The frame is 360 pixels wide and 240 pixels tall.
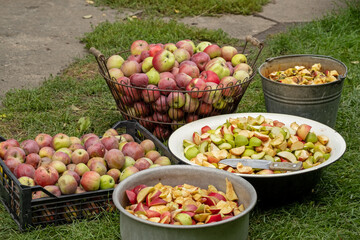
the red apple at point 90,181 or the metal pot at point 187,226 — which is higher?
the metal pot at point 187,226

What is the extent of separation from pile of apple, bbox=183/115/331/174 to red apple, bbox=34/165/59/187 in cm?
77

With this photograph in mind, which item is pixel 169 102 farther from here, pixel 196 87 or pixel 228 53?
pixel 228 53

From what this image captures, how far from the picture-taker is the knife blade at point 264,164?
2709 millimetres

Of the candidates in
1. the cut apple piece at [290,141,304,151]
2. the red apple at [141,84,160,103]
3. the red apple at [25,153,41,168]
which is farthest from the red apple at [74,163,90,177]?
the cut apple piece at [290,141,304,151]

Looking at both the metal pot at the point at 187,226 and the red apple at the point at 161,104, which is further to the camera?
the red apple at the point at 161,104

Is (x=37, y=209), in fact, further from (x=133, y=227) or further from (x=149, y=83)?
(x=149, y=83)

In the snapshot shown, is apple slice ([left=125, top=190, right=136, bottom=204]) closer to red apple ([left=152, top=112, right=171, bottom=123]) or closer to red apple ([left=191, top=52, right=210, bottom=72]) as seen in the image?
red apple ([left=152, top=112, right=171, bottom=123])

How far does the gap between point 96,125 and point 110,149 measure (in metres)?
0.96

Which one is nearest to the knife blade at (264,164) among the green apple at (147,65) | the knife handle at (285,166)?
the knife handle at (285,166)

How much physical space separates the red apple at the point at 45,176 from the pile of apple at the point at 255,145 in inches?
30.4

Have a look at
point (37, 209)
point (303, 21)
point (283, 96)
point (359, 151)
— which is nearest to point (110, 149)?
point (37, 209)

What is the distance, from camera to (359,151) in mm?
3621

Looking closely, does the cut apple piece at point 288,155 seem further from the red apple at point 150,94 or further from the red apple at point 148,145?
the red apple at point 150,94

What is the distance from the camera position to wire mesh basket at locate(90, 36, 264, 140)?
3443mm
